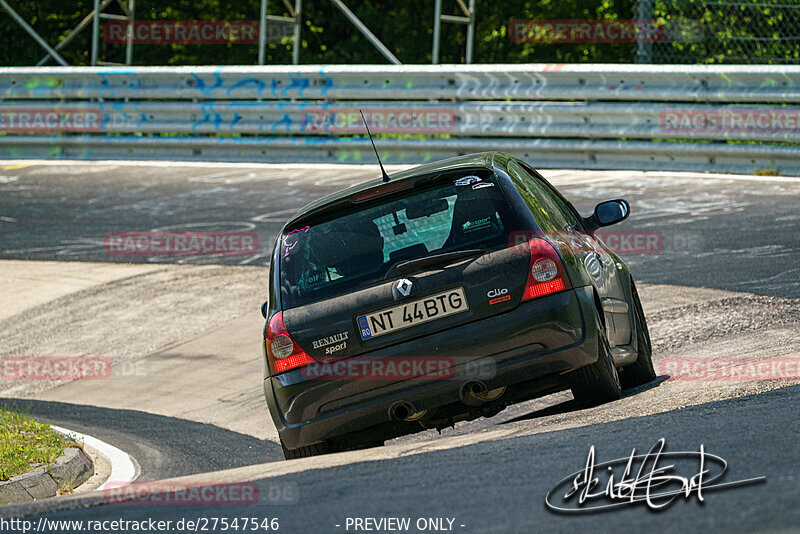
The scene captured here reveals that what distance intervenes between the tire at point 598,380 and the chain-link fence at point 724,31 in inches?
406

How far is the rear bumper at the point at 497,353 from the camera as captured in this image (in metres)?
5.54

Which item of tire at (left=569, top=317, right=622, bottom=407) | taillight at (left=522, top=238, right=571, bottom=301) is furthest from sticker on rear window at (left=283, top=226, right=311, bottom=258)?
tire at (left=569, top=317, right=622, bottom=407)

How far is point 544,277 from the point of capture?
18.3ft

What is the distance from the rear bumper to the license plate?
0.09 m

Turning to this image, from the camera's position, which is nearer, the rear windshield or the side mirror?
the rear windshield

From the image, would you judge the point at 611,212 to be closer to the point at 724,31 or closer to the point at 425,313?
the point at 425,313

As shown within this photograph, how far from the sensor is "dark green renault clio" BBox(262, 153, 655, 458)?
5.56 meters

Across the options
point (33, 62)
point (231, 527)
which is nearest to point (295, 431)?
point (231, 527)

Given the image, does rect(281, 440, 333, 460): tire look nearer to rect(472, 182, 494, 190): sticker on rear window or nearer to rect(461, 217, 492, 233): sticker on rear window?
rect(461, 217, 492, 233): sticker on rear window

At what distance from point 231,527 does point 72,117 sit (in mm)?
14690

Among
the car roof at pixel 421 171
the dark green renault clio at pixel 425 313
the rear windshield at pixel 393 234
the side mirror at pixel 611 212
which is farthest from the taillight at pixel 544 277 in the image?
the side mirror at pixel 611 212

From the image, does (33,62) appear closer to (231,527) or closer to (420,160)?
(420,160)

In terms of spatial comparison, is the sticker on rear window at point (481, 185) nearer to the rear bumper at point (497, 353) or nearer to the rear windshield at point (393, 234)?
the rear windshield at point (393, 234)

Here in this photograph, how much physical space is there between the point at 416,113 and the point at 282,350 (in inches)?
413
